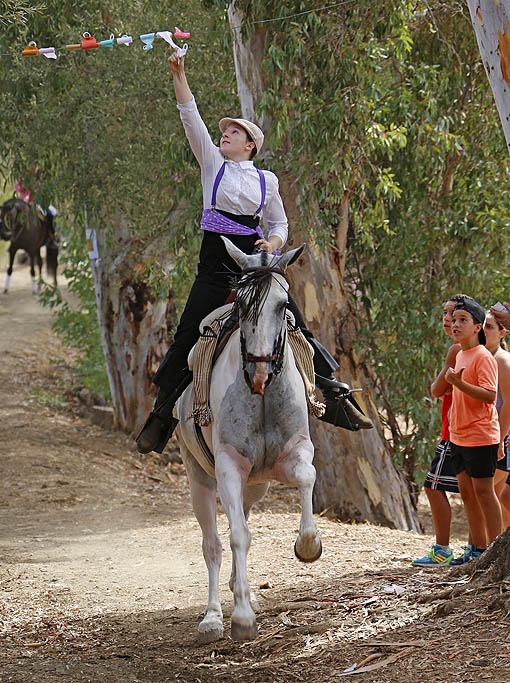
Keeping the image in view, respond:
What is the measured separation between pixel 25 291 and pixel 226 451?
23768 mm

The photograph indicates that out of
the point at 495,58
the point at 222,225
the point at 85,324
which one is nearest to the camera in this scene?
the point at 495,58

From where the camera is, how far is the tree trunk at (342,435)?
10.6m

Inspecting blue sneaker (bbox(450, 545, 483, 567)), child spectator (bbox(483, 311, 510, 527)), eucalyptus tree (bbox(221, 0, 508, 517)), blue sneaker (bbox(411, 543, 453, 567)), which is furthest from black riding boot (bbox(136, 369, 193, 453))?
Result: eucalyptus tree (bbox(221, 0, 508, 517))

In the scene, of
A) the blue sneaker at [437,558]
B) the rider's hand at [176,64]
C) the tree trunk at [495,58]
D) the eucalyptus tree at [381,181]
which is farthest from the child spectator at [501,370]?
the eucalyptus tree at [381,181]

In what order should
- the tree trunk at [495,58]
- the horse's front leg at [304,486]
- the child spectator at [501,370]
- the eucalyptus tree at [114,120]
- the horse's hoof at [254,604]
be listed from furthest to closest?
the eucalyptus tree at [114,120], the child spectator at [501,370], the horse's hoof at [254,604], the tree trunk at [495,58], the horse's front leg at [304,486]

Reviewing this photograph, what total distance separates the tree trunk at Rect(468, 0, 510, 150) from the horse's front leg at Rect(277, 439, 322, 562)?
7.31 ft

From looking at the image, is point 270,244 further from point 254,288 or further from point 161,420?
point 161,420

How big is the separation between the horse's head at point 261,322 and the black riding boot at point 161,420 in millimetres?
1217

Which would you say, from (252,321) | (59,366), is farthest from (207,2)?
(59,366)

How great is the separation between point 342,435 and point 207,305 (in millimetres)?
5248

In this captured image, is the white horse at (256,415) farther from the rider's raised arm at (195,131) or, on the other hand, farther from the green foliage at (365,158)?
the green foliage at (365,158)

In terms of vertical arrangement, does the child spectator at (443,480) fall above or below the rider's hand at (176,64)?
below

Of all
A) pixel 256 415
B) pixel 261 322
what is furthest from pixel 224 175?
pixel 256 415

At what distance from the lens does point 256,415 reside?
509cm
